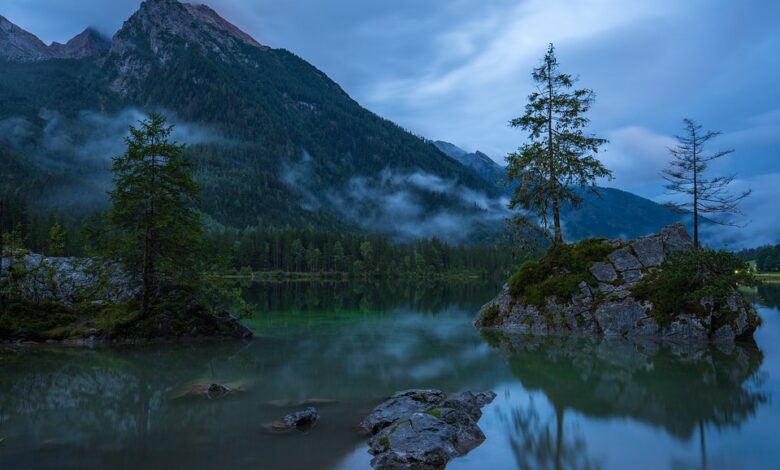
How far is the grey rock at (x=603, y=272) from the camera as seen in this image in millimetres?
36125

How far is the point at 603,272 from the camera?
3653cm

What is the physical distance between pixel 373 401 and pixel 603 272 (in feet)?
81.6

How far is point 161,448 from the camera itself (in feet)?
42.6

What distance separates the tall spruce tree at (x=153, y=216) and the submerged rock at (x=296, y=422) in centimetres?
1878

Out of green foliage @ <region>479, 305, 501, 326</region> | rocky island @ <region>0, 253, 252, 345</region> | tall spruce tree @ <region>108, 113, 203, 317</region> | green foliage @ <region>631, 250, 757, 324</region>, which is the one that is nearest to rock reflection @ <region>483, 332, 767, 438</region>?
green foliage @ <region>631, 250, 757, 324</region>

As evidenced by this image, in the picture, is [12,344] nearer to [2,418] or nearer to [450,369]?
[2,418]

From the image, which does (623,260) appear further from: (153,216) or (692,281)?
(153,216)

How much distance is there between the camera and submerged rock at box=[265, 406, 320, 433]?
14523mm

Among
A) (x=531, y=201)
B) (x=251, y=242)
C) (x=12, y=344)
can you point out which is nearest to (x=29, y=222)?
(x=251, y=242)

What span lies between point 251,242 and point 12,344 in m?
161

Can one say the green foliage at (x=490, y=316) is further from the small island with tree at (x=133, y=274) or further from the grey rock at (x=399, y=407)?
the grey rock at (x=399, y=407)

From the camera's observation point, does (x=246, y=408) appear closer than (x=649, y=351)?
Yes

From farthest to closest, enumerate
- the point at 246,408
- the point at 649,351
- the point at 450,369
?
the point at 649,351 < the point at 450,369 < the point at 246,408

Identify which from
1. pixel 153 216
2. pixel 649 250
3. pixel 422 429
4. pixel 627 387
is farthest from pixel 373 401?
pixel 649 250
